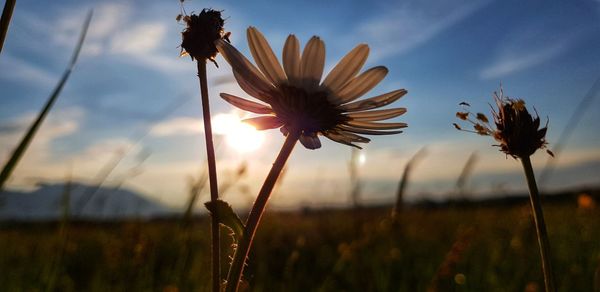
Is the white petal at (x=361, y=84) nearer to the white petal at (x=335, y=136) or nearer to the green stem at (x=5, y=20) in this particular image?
the white petal at (x=335, y=136)

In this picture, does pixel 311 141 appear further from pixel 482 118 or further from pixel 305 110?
pixel 482 118

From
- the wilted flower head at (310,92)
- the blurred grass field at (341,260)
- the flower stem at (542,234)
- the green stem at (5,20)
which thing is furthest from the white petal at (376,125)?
the green stem at (5,20)

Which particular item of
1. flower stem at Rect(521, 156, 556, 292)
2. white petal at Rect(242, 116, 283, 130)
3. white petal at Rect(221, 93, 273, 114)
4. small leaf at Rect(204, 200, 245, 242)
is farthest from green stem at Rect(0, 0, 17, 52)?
flower stem at Rect(521, 156, 556, 292)

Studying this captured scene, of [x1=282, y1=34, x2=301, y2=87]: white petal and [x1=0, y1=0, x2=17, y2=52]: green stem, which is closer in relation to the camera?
[x1=0, y1=0, x2=17, y2=52]: green stem

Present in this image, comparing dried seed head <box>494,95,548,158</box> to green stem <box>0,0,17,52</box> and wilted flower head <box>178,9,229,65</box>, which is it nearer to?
wilted flower head <box>178,9,229,65</box>

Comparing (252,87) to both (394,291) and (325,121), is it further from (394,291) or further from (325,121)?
(394,291)

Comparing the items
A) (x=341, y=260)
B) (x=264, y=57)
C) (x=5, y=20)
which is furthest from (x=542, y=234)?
(x=341, y=260)

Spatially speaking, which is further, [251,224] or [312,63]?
[312,63]

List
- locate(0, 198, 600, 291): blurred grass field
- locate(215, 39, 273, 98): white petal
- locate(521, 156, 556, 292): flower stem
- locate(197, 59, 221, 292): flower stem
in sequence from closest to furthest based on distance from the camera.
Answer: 1. locate(521, 156, 556, 292): flower stem
2. locate(197, 59, 221, 292): flower stem
3. locate(215, 39, 273, 98): white petal
4. locate(0, 198, 600, 291): blurred grass field
